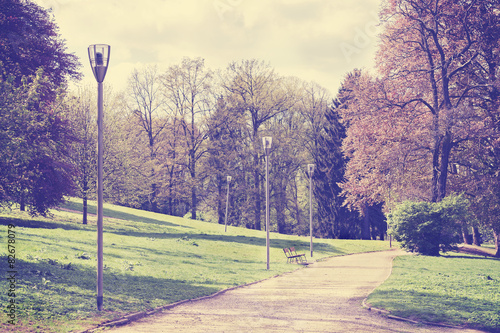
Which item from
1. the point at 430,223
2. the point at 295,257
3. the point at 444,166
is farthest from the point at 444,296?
the point at 444,166

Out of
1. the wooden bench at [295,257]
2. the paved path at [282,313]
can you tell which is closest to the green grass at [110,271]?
the wooden bench at [295,257]

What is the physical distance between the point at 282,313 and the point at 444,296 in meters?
4.60

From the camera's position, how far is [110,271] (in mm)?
15469

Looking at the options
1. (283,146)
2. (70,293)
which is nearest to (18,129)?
(70,293)

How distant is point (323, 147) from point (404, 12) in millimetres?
29242

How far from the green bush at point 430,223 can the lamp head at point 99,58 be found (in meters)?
20.3

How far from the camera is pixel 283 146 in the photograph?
179 feet

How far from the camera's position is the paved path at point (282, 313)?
9508 mm

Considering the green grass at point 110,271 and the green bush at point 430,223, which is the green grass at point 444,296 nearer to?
the green grass at point 110,271

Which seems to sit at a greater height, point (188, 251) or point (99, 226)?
point (99, 226)

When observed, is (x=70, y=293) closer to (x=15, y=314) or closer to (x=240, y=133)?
(x=15, y=314)

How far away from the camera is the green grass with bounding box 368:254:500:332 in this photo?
34.0 feet

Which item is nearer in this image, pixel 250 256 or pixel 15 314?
pixel 15 314

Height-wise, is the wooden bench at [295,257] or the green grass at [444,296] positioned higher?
the green grass at [444,296]
